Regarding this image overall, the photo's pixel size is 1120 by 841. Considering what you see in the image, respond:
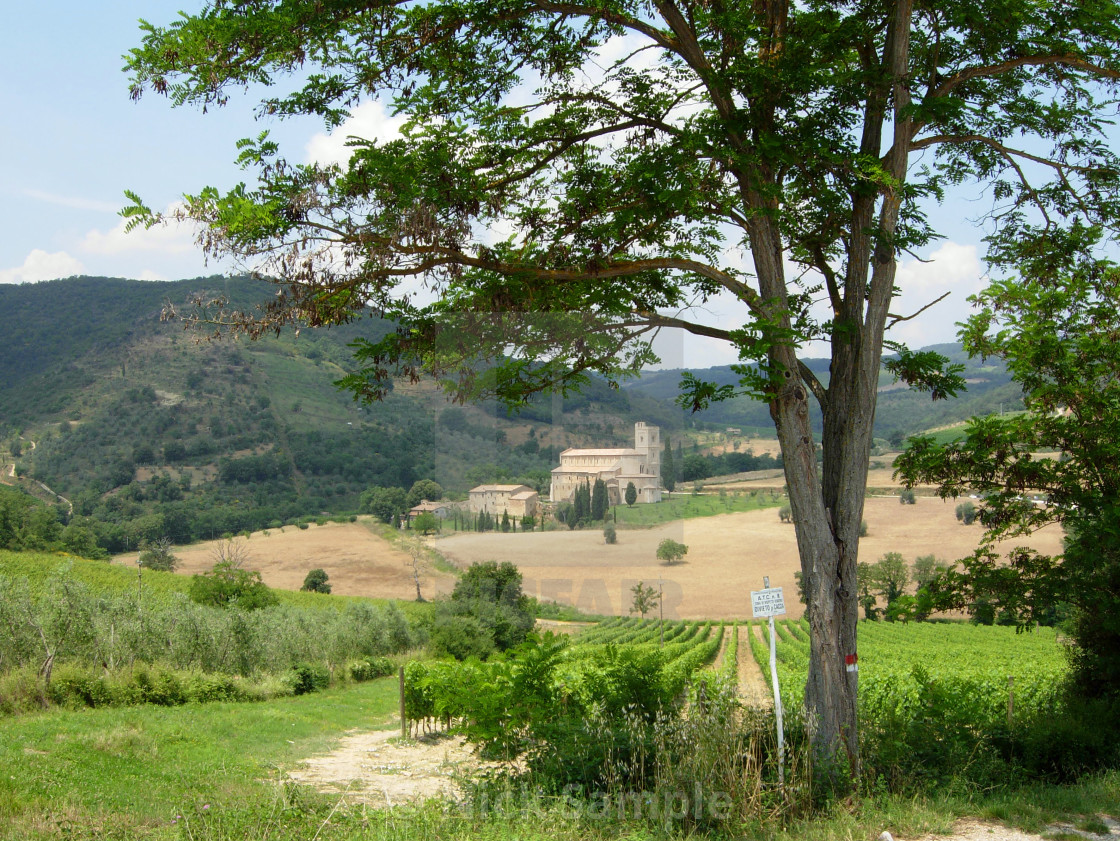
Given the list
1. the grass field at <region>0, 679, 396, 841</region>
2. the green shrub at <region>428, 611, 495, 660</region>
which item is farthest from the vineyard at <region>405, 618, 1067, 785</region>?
the green shrub at <region>428, 611, 495, 660</region>

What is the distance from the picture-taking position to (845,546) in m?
6.17

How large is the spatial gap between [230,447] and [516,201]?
73677 millimetres

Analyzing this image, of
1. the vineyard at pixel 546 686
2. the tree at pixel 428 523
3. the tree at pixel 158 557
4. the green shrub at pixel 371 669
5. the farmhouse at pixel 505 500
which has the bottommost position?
the green shrub at pixel 371 669

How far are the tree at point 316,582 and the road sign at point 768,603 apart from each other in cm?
6377

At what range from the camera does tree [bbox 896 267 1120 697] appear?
29.3 ft

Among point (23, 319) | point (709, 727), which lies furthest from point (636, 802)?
point (23, 319)

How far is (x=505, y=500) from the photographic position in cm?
759

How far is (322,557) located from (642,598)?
64592 mm

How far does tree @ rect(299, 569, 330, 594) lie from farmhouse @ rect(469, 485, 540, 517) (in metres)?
61.1

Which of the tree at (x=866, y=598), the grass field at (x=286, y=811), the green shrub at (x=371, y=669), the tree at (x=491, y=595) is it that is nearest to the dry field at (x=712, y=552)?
the tree at (x=491, y=595)

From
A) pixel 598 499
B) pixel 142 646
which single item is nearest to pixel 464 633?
pixel 598 499

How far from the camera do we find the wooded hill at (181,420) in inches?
2692

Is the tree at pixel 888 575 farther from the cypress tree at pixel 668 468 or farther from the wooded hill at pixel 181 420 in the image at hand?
the cypress tree at pixel 668 468

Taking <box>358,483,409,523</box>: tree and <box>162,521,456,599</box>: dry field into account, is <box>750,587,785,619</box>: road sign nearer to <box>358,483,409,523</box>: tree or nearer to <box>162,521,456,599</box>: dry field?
<box>358,483,409,523</box>: tree
